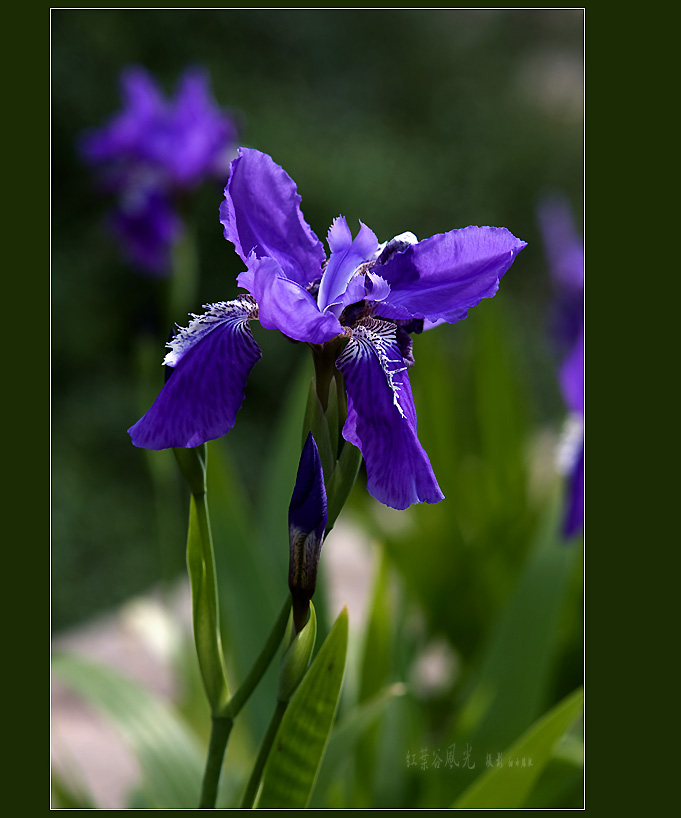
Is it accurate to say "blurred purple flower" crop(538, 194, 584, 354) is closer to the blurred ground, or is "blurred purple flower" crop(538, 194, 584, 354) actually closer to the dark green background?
the blurred ground

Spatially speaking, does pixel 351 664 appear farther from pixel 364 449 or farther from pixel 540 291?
pixel 540 291

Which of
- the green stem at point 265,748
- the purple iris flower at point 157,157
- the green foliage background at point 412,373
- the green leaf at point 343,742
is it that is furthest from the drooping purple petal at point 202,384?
the purple iris flower at point 157,157

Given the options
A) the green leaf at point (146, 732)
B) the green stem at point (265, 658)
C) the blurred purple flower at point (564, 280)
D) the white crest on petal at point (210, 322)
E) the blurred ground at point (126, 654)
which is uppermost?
the blurred purple flower at point (564, 280)

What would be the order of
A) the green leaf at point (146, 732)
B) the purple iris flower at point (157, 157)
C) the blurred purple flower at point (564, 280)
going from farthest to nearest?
1. the blurred purple flower at point (564, 280)
2. the purple iris flower at point (157, 157)
3. the green leaf at point (146, 732)

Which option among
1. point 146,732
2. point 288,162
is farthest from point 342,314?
point 288,162

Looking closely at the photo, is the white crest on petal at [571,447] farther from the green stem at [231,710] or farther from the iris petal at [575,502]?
the green stem at [231,710]

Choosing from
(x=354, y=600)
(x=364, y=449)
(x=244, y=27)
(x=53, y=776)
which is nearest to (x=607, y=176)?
(x=364, y=449)

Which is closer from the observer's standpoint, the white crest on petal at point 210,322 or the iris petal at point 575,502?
the white crest on petal at point 210,322
